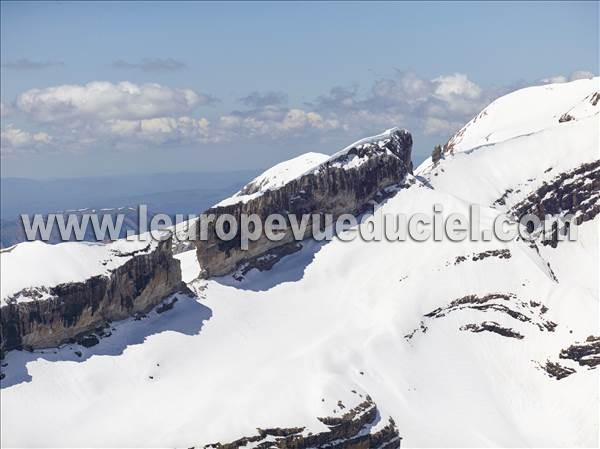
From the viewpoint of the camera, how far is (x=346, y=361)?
150 meters

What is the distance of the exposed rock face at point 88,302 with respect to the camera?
136 meters

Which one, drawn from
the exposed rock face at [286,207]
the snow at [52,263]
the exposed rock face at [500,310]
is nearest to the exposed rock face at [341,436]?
the exposed rock face at [500,310]

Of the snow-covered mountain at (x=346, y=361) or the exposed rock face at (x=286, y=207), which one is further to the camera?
the exposed rock face at (x=286, y=207)

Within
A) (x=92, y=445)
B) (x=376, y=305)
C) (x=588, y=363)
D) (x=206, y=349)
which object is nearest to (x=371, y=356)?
(x=376, y=305)

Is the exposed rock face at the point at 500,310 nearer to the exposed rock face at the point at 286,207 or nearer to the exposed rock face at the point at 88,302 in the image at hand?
the exposed rock face at the point at 286,207

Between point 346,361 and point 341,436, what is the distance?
2001 centimetres

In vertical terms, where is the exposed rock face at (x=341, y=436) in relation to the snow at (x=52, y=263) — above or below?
below

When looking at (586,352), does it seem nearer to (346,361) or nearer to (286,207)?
(346,361)

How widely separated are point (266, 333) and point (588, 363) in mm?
65508

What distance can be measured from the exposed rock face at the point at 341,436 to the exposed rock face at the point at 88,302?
3906 cm

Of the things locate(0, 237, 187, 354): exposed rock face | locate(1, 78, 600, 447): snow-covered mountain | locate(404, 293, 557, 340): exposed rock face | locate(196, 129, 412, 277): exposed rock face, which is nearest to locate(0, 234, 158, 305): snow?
locate(0, 237, 187, 354): exposed rock face

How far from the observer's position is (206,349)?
152250mm

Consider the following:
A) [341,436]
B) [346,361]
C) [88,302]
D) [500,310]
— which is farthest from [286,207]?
[341,436]

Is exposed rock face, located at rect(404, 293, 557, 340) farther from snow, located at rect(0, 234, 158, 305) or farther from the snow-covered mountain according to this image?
snow, located at rect(0, 234, 158, 305)
